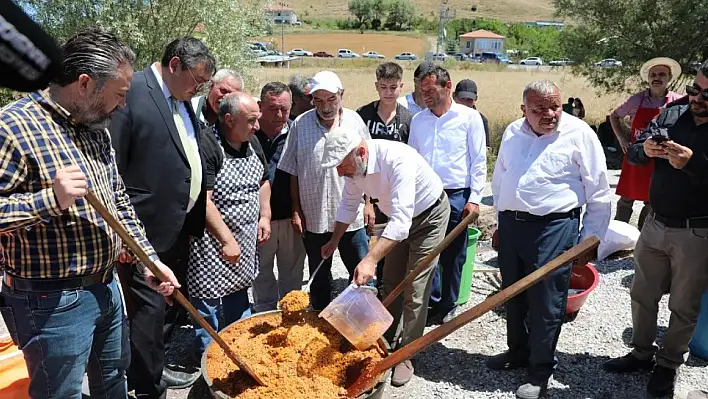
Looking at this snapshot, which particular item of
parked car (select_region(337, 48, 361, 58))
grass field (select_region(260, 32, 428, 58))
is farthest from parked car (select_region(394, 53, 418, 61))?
parked car (select_region(337, 48, 361, 58))

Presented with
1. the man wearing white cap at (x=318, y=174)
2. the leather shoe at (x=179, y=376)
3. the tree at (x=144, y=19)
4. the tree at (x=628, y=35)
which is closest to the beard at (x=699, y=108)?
the man wearing white cap at (x=318, y=174)

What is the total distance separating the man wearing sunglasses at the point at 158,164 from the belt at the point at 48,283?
49cm

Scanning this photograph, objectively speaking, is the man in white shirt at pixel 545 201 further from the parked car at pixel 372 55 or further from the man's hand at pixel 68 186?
the parked car at pixel 372 55

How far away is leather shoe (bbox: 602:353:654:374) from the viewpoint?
3.78 m

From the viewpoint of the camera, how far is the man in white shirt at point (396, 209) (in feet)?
9.86

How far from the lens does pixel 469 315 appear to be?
2381mm

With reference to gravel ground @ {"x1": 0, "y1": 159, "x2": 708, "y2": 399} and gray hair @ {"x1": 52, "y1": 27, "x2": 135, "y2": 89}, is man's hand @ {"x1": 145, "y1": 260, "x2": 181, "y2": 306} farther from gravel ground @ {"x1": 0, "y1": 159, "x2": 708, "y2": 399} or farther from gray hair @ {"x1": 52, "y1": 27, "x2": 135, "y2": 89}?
gravel ground @ {"x1": 0, "y1": 159, "x2": 708, "y2": 399}

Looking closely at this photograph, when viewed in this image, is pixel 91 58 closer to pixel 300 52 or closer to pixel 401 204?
pixel 401 204

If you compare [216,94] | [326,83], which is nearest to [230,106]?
[216,94]

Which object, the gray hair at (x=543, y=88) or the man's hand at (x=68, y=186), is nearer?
the man's hand at (x=68, y=186)

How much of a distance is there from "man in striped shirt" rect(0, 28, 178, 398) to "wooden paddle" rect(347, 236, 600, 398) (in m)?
1.24

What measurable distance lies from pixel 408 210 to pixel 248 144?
1.22 metres

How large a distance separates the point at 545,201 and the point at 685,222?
2.85 feet

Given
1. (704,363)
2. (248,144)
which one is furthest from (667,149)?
(248,144)
